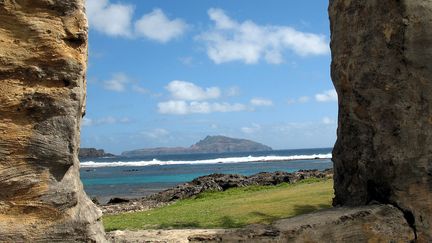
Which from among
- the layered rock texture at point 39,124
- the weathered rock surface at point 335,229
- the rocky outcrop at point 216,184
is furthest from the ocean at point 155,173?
the layered rock texture at point 39,124

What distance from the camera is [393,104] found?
22.0ft

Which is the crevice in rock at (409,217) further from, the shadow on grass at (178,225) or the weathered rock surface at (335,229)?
the shadow on grass at (178,225)

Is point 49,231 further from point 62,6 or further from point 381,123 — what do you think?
point 381,123

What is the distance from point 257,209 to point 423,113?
5.94 meters

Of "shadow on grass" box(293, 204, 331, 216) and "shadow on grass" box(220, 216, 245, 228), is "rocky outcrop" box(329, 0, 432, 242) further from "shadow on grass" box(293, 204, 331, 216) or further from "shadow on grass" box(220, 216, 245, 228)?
"shadow on grass" box(293, 204, 331, 216)

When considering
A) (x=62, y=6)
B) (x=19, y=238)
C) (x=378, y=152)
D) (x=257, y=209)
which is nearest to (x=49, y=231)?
(x=19, y=238)

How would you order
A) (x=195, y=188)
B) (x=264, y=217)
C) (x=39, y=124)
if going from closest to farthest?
(x=39, y=124) < (x=264, y=217) < (x=195, y=188)

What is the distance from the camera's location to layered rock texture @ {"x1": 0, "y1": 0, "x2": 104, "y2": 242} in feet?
14.6

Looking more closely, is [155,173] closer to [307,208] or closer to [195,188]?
[195,188]

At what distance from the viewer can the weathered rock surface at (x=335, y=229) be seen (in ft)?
19.2

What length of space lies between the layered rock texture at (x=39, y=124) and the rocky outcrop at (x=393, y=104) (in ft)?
12.5

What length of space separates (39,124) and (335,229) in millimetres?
3508

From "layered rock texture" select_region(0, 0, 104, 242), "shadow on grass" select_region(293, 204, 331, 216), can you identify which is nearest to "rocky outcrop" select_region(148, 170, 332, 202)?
"shadow on grass" select_region(293, 204, 331, 216)

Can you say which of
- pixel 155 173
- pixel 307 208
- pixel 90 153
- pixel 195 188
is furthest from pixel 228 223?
Result: pixel 90 153
